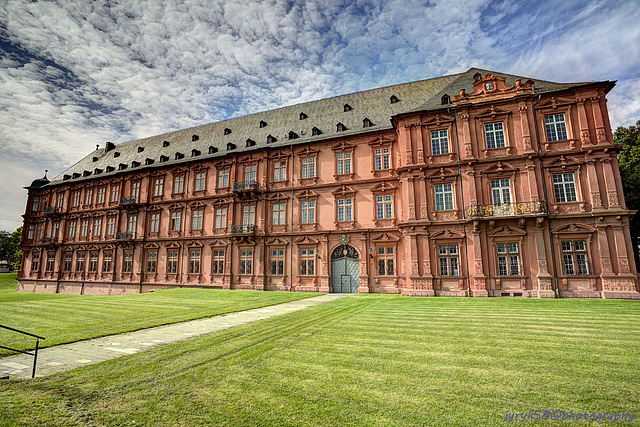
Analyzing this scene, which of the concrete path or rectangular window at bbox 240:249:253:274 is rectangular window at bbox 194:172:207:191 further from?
the concrete path

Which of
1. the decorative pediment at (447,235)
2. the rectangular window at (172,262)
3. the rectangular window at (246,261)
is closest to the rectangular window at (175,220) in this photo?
the rectangular window at (172,262)

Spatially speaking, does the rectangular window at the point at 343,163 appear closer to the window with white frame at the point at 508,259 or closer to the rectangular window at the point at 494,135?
the rectangular window at the point at 494,135

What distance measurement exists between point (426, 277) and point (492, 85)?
15281mm

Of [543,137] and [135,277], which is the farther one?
[135,277]

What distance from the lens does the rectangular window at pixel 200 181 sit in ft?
116

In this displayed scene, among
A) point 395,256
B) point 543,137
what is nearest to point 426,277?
point 395,256

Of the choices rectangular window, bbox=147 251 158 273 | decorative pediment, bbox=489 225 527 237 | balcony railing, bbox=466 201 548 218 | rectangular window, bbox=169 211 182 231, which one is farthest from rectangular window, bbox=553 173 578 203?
rectangular window, bbox=147 251 158 273

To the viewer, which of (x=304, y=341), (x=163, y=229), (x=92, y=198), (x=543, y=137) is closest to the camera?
(x=304, y=341)

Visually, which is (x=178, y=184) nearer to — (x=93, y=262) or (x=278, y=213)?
(x=278, y=213)

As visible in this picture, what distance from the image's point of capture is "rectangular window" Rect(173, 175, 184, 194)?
1438 inches

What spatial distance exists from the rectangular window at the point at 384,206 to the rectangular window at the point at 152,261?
85.0 ft

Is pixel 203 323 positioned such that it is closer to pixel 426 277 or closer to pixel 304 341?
pixel 304 341

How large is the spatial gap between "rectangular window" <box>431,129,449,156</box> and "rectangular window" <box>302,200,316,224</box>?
37.5ft

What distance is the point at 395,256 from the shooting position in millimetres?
26453
